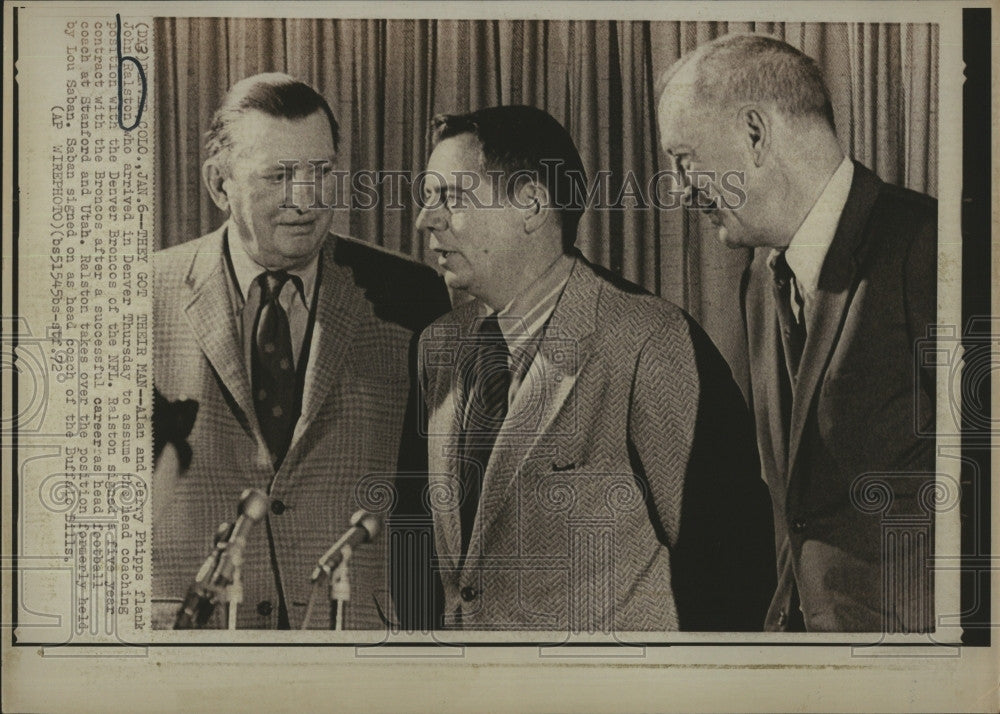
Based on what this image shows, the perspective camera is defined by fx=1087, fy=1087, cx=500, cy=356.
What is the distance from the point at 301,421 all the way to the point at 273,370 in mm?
187

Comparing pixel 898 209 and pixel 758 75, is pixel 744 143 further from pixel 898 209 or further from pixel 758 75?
pixel 898 209

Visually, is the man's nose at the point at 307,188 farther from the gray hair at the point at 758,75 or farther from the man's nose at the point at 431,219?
the gray hair at the point at 758,75

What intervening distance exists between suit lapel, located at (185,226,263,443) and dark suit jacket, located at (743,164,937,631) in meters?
1.66

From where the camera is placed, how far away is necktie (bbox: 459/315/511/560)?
345cm

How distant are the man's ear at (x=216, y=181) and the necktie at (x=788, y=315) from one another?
70.0 inches

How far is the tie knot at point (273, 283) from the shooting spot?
3514 millimetres

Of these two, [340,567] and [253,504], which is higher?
[253,504]

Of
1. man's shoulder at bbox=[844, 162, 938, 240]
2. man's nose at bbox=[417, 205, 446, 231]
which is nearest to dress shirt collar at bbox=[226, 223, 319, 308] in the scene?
man's nose at bbox=[417, 205, 446, 231]

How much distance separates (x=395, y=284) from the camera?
11.5 ft

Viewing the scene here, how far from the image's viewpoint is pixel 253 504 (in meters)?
3.45

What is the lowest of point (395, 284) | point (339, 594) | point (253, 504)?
point (339, 594)

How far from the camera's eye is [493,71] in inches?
138

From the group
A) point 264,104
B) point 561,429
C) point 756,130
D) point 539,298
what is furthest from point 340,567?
point 756,130

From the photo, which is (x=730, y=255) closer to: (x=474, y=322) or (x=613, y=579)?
(x=474, y=322)
